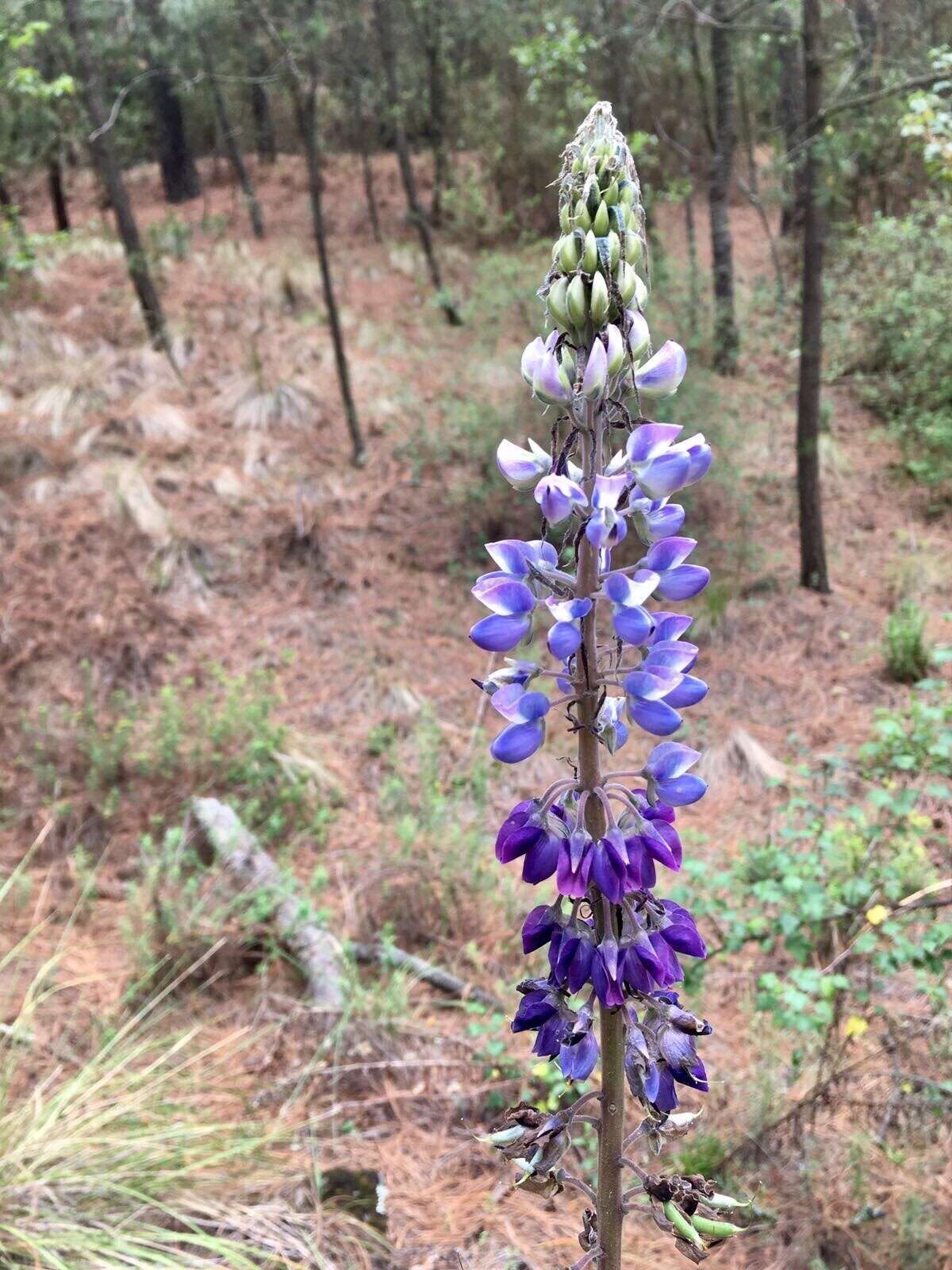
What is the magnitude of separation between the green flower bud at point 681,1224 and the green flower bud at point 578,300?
1.18 metres

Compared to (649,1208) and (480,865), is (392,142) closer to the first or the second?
(480,865)

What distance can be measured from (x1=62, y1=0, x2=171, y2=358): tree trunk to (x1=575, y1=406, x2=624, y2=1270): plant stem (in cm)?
820

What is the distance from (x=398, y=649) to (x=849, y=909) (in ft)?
13.5

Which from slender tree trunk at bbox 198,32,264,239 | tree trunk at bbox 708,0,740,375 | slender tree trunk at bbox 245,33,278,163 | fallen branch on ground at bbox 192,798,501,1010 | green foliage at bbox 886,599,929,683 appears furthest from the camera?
slender tree trunk at bbox 245,33,278,163

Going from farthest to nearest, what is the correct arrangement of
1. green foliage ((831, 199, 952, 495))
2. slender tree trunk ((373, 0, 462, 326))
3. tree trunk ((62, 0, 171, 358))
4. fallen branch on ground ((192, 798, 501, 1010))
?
slender tree trunk ((373, 0, 462, 326)) < green foliage ((831, 199, 952, 495)) < tree trunk ((62, 0, 171, 358)) < fallen branch on ground ((192, 798, 501, 1010))

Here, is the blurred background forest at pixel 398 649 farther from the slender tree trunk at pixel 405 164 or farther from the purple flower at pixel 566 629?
the purple flower at pixel 566 629

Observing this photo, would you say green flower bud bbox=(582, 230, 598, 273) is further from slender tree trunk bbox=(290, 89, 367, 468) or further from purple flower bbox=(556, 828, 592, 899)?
slender tree trunk bbox=(290, 89, 367, 468)

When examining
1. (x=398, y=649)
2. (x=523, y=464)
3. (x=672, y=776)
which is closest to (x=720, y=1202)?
(x=672, y=776)

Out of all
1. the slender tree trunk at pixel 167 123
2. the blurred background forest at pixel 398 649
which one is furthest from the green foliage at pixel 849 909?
the slender tree trunk at pixel 167 123

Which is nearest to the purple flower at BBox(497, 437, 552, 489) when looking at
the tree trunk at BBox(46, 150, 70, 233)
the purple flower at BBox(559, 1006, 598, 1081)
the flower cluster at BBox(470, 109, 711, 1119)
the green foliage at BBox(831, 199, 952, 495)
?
the flower cluster at BBox(470, 109, 711, 1119)

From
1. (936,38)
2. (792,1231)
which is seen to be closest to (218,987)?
(792,1231)

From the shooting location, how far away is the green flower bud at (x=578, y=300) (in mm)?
1151

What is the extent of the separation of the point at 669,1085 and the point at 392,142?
18737 millimetres

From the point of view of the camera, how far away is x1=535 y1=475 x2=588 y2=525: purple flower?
1.15 metres
